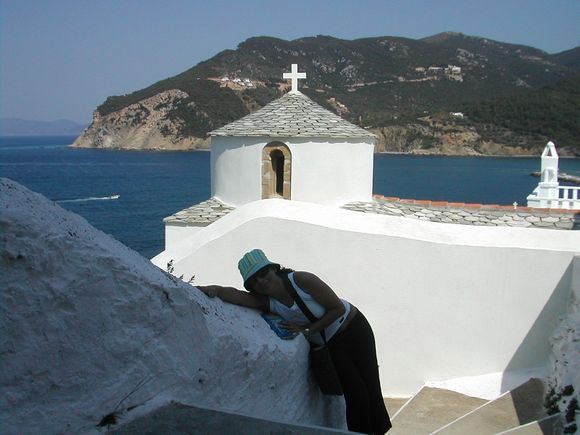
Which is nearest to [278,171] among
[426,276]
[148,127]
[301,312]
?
[426,276]

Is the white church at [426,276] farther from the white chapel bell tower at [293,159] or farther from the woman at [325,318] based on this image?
the white chapel bell tower at [293,159]

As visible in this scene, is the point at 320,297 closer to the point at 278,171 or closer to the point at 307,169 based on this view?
the point at 307,169

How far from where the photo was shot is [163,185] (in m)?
57.6

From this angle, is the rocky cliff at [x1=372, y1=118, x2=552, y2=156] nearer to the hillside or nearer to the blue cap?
the hillside

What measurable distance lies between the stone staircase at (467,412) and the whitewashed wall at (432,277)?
0.98ft

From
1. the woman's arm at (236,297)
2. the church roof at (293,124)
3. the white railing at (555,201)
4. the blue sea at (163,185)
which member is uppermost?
the church roof at (293,124)

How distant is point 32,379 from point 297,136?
8.34 m

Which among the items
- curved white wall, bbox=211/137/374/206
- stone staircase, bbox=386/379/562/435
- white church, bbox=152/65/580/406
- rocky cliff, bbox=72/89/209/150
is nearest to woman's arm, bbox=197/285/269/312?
stone staircase, bbox=386/379/562/435

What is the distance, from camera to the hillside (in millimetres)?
111438

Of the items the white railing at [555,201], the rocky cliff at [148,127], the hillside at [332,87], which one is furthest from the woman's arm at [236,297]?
the rocky cliff at [148,127]

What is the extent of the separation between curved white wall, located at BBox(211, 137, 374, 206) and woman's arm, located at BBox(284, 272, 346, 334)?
23.3 feet

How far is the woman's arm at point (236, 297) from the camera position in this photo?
8.39ft

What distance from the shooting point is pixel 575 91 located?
4237 inches

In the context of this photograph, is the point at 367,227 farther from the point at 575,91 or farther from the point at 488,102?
the point at 575,91
